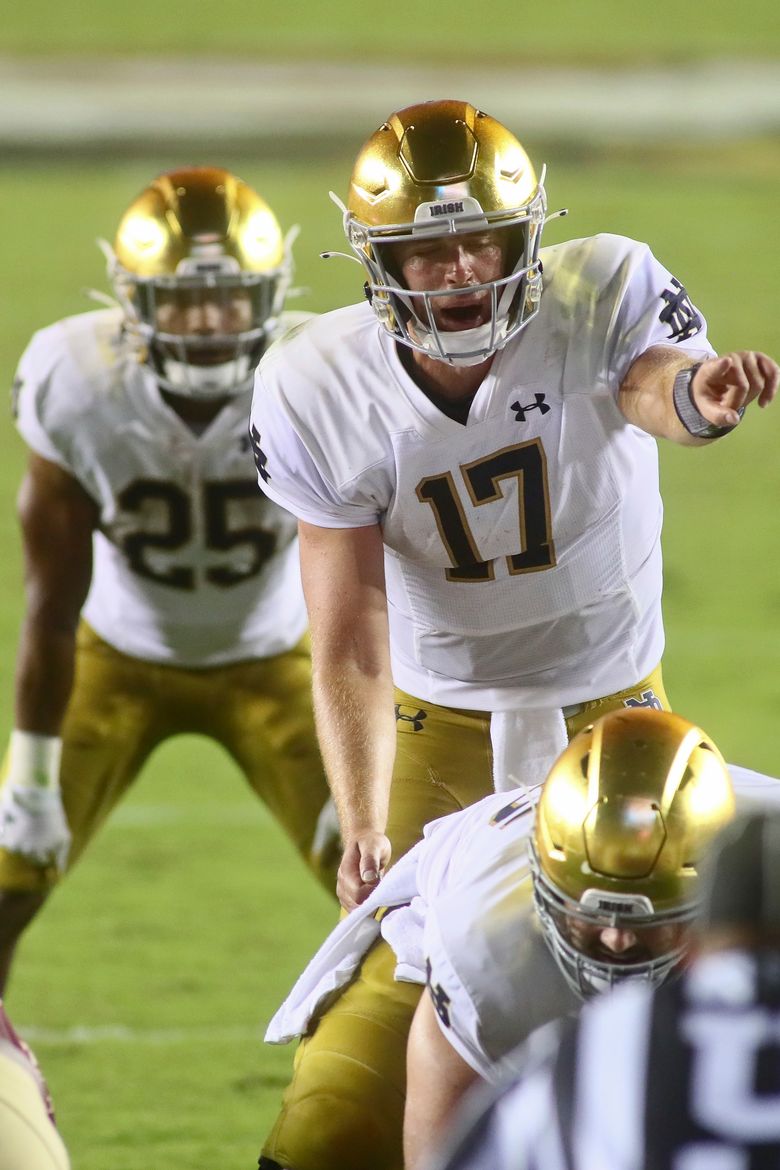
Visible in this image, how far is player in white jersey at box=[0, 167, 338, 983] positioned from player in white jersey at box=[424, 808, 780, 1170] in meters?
2.42

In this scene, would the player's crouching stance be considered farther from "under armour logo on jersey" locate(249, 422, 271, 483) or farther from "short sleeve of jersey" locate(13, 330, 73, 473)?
"short sleeve of jersey" locate(13, 330, 73, 473)

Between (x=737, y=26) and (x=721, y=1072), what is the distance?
1473 cm

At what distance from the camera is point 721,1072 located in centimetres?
147

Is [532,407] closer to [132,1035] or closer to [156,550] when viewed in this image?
[156,550]

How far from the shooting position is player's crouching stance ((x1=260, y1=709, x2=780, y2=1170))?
222 cm

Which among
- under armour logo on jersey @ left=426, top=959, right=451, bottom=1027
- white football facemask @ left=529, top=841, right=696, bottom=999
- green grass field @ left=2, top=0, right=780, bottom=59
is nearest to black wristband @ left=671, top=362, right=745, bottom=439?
white football facemask @ left=529, top=841, right=696, bottom=999

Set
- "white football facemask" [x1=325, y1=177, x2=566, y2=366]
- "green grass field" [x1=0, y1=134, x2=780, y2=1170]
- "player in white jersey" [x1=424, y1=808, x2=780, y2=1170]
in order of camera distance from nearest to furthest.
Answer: "player in white jersey" [x1=424, y1=808, x2=780, y2=1170], "white football facemask" [x1=325, y1=177, x2=566, y2=366], "green grass field" [x1=0, y1=134, x2=780, y2=1170]

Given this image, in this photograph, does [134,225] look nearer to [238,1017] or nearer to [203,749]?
[238,1017]

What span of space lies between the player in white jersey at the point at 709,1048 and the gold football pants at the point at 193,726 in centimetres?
239

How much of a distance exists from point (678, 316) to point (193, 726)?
1.62 m

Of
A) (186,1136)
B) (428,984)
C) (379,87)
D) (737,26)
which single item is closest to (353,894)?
(428,984)

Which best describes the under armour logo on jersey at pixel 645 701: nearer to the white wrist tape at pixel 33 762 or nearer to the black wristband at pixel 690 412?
the black wristband at pixel 690 412

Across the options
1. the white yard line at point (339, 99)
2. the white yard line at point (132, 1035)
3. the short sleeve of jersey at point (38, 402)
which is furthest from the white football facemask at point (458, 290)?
the white yard line at point (339, 99)

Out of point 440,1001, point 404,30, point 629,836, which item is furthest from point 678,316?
point 404,30
